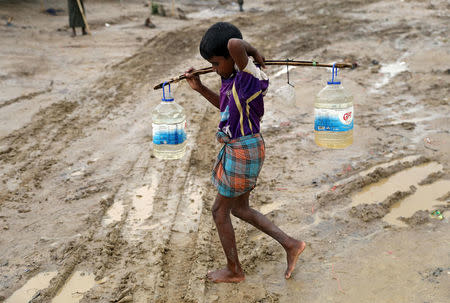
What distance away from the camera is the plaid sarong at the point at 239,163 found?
2.92 metres

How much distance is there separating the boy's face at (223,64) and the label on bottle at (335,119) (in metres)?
0.88

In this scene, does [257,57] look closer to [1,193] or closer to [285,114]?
[1,193]

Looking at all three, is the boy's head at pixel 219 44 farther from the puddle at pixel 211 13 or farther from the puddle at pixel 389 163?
the puddle at pixel 211 13

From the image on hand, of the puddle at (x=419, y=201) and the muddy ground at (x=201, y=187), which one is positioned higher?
the muddy ground at (x=201, y=187)

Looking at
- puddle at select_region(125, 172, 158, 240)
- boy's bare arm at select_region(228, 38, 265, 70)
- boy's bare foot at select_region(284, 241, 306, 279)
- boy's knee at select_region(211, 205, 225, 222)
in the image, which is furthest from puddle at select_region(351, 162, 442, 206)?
boy's bare arm at select_region(228, 38, 265, 70)

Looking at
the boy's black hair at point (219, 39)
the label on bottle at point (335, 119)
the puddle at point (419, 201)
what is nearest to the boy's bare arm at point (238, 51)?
the boy's black hair at point (219, 39)

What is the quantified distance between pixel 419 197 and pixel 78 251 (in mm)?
3143

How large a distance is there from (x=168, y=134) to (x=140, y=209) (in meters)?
1.17

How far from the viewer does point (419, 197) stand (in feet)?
14.3

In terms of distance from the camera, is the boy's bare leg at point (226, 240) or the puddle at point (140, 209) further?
the puddle at point (140, 209)

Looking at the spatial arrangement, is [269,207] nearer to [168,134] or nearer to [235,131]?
[168,134]

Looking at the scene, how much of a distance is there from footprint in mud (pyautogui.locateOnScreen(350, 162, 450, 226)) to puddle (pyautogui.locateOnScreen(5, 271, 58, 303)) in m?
2.61

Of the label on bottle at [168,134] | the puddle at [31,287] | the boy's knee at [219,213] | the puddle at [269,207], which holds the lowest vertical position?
the puddle at [269,207]

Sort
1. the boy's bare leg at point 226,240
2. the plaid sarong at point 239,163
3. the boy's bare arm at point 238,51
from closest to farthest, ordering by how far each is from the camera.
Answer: the boy's bare arm at point 238,51
the plaid sarong at point 239,163
the boy's bare leg at point 226,240
